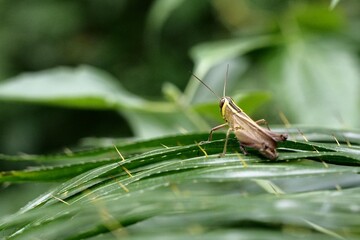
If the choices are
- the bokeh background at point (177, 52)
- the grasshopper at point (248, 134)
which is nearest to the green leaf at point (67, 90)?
the bokeh background at point (177, 52)

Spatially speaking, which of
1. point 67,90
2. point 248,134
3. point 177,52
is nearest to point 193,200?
point 248,134

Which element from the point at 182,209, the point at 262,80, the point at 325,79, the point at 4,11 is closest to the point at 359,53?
the point at 325,79

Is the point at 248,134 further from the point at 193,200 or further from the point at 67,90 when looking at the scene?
the point at 67,90

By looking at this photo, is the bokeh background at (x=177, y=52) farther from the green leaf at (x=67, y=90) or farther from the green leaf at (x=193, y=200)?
the green leaf at (x=193, y=200)

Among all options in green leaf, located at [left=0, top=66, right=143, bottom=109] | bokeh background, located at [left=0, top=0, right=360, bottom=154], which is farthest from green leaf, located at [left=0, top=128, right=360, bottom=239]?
bokeh background, located at [left=0, top=0, right=360, bottom=154]

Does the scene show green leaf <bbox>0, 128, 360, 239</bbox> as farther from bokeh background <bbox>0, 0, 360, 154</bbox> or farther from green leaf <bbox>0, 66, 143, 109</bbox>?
bokeh background <bbox>0, 0, 360, 154</bbox>

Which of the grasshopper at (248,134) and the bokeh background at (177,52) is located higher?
the bokeh background at (177,52)

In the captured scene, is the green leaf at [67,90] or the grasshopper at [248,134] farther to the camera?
the green leaf at [67,90]

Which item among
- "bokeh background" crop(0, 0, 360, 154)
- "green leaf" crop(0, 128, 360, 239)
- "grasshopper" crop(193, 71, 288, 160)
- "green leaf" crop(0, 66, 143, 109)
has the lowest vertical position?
"green leaf" crop(0, 128, 360, 239)

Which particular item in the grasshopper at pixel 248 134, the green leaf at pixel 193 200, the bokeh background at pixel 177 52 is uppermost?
the bokeh background at pixel 177 52
